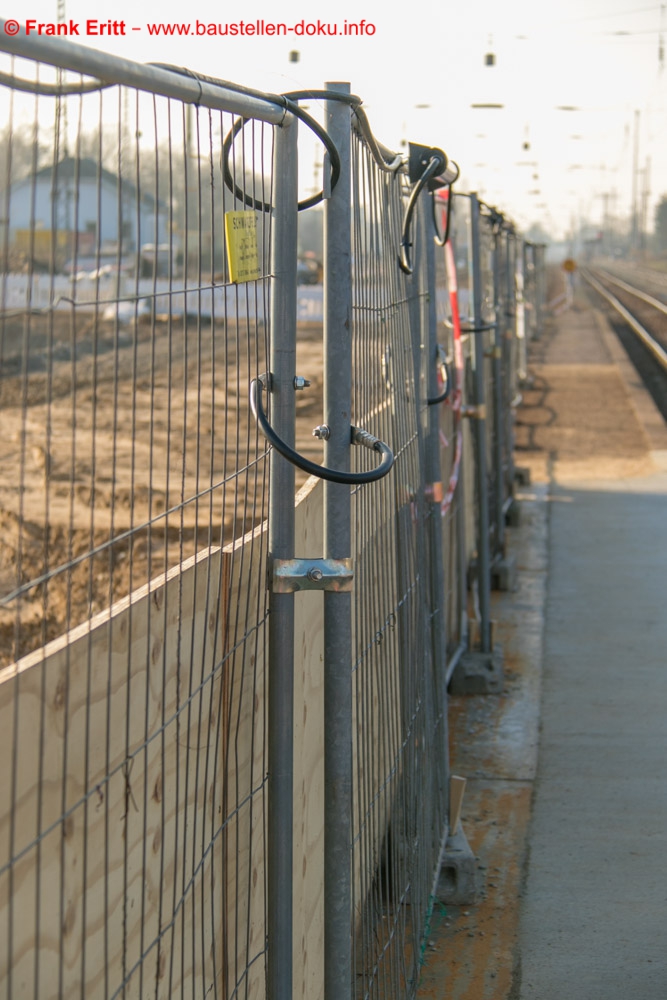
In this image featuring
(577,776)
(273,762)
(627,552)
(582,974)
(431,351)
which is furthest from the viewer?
(627,552)

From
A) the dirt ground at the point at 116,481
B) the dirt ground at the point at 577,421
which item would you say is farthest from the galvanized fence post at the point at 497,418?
the dirt ground at the point at 577,421

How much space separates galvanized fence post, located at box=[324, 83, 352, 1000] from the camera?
254 centimetres

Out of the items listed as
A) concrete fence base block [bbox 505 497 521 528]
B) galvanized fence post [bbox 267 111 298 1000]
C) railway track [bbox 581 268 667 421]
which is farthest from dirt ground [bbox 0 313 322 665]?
railway track [bbox 581 268 667 421]

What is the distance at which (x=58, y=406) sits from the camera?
84.2 feet

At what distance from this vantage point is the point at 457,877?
4.42m

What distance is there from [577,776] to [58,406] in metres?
21.4

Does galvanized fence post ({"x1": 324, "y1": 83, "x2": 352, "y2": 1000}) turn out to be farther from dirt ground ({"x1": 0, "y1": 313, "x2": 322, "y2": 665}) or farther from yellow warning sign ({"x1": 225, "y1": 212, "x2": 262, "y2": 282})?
yellow warning sign ({"x1": 225, "y1": 212, "x2": 262, "y2": 282})

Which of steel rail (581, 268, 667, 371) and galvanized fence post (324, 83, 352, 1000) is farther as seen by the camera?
steel rail (581, 268, 667, 371)

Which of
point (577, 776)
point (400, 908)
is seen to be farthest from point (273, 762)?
point (577, 776)

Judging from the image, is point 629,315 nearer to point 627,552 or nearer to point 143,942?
point 627,552

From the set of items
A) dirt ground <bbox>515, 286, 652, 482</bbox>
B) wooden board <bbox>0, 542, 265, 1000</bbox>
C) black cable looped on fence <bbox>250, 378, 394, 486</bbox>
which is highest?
black cable looped on fence <bbox>250, 378, 394, 486</bbox>

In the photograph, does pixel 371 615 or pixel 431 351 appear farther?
pixel 431 351

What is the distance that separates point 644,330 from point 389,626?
35.6 meters

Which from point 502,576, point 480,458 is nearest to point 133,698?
point 480,458
